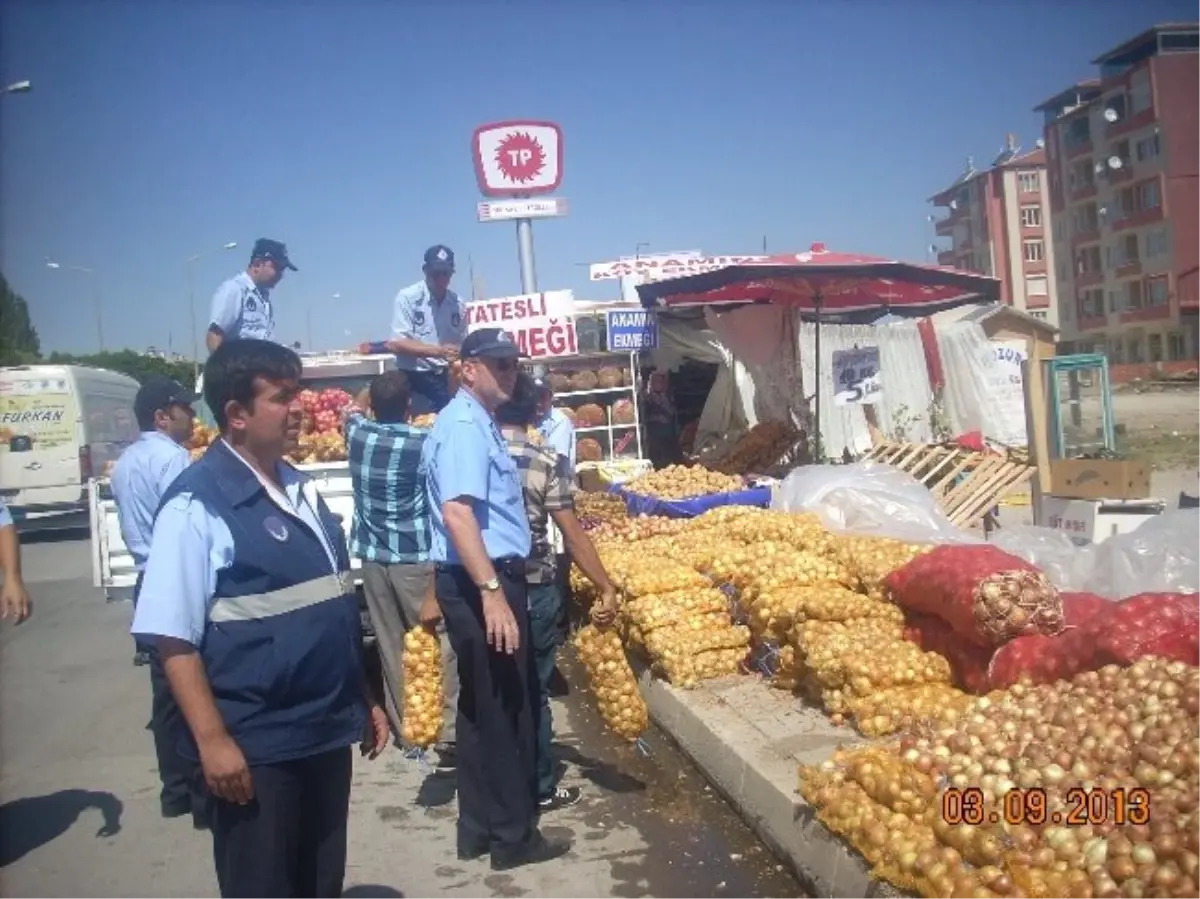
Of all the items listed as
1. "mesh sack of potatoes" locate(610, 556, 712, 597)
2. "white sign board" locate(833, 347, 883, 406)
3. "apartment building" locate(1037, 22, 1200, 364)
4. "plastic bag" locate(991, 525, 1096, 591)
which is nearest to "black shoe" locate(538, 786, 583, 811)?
"mesh sack of potatoes" locate(610, 556, 712, 597)

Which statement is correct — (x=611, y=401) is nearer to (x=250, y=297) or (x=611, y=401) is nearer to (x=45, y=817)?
(x=250, y=297)

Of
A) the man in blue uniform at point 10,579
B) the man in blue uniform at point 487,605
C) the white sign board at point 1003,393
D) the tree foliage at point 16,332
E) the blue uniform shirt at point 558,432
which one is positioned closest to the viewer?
the man in blue uniform at point 487,605

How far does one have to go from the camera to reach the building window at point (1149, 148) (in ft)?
177

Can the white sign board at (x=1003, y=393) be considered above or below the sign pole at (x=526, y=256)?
below

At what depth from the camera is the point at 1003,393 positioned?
19.0 meters

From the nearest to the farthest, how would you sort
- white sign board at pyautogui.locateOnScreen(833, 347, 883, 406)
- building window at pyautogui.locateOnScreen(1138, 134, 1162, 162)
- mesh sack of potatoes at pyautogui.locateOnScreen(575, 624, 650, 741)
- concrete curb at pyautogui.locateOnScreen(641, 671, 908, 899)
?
concrete curb at pyautogui.locateOnScreen(641, 671, 908, 899) → mesh sack of potatoes at pyautogui.locateOnScreen(575, 624, 650, 741) → white sign board at pyautogui.locateOnScreen(833, 347, 883, 406) → building window at pyautogui.locateOnScreen(1138, 134, 1162, 162)

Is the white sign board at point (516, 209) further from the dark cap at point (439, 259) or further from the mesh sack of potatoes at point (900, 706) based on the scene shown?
the mesh sack of potatoes at point (900, 706)

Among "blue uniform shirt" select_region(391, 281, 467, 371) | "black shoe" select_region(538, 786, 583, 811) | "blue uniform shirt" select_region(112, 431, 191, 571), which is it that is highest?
"blue uniform shirt" select_region(391, 281, 467, 371)

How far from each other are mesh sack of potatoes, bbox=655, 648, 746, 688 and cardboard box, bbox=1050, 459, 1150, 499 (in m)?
4.50

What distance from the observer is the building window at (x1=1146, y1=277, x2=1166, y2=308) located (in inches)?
2181

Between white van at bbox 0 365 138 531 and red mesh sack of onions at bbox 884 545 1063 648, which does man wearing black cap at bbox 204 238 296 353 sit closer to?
red mesh sack of onions at bbox 884 545 1063 648

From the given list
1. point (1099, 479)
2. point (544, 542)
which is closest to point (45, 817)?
point (544, 542)

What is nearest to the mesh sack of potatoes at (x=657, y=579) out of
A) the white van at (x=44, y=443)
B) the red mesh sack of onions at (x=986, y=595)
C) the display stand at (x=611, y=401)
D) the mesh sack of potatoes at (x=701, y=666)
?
the mesh sack of potatoes at (x=701, y=666)

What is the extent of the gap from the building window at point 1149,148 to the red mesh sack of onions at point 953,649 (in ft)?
193
